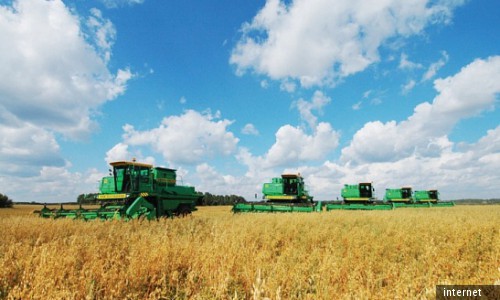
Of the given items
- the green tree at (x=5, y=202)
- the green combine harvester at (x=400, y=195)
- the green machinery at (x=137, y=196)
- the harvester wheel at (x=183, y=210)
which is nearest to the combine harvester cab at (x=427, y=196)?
the green combine harvester at (x=400, y=195)

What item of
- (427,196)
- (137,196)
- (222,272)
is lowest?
(427,196)

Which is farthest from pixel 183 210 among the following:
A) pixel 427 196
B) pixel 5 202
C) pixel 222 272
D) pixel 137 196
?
pixel 5 202

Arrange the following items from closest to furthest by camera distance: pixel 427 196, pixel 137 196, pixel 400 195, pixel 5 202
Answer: pixel 137 196, pixel 400 195, pixel 427 196, pixel 5 202

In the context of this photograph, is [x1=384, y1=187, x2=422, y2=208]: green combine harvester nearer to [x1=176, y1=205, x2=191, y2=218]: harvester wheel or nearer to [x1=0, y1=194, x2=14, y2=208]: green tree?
[x1=176, y1=205, x2=191, y2=218]: harvester wheel

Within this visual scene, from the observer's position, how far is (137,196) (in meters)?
16.7

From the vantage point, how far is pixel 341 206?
30.1m

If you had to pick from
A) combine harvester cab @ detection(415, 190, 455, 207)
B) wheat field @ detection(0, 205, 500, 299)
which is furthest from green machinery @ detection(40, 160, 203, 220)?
combine harvester cab @ detection(415, 190, 455, 207)

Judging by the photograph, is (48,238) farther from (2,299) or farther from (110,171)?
(110,171)

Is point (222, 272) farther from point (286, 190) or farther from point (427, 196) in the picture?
point (427, 196)

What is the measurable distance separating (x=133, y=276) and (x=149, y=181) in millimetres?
14934

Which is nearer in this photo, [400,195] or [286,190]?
[286,190]

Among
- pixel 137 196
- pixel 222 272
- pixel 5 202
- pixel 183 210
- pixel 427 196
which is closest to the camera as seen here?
pixel 222 272

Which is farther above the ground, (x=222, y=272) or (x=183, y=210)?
(x=222, y=272)

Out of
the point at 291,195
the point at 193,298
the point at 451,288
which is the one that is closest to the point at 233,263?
the point at 193,298
